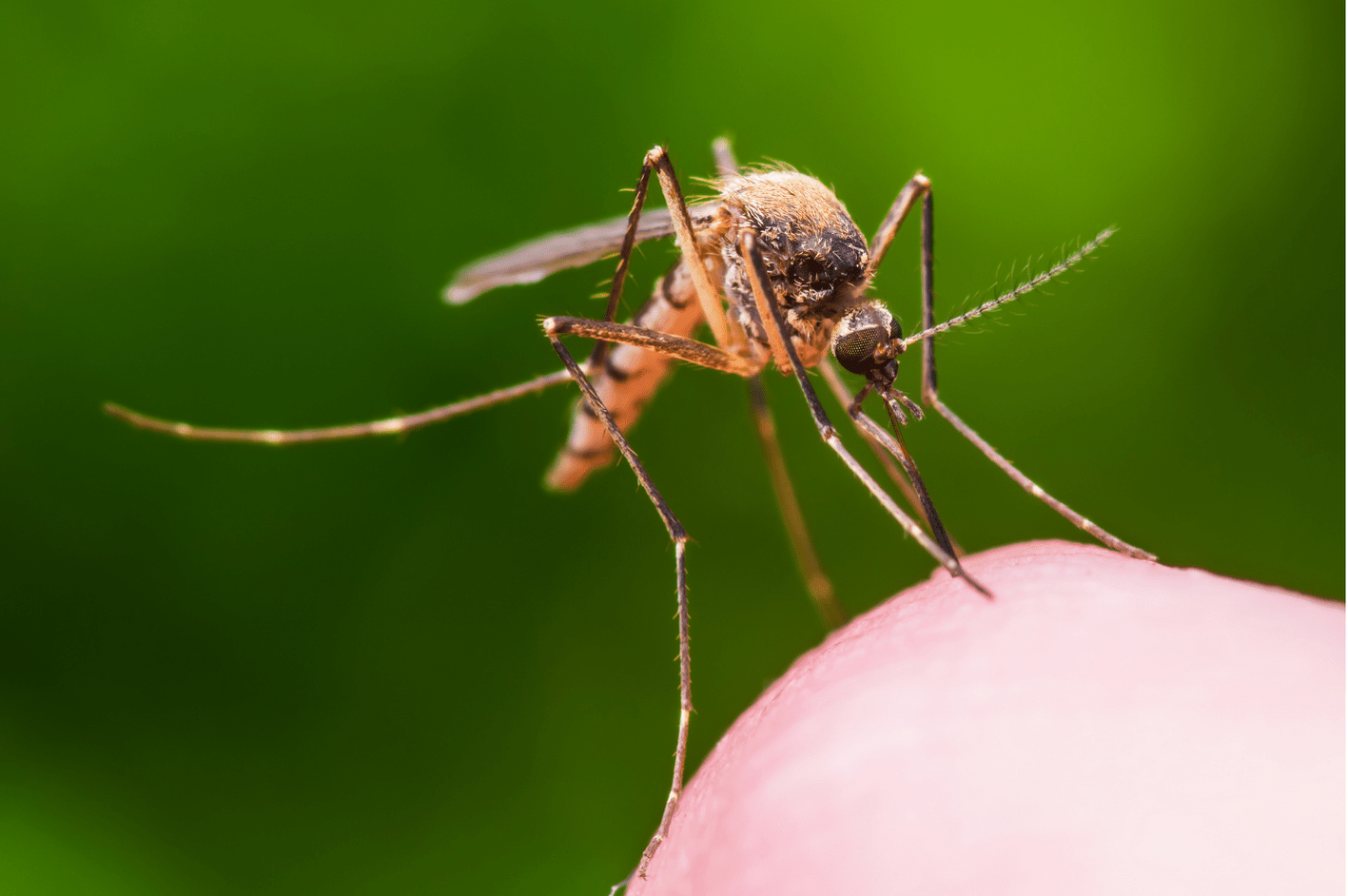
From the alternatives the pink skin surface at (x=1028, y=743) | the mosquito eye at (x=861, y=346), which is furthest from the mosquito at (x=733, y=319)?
the pink skin surface at (x=1028, y=743)

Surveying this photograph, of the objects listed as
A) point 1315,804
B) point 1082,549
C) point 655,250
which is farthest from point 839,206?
point 1315,804

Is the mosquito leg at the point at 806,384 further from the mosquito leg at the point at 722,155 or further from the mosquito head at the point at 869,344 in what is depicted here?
the mosquito leg at the point at 722,155

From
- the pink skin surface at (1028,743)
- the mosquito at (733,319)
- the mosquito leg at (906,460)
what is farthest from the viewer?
the mosquito at (733,319)

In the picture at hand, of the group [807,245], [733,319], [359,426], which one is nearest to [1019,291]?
[807,245]

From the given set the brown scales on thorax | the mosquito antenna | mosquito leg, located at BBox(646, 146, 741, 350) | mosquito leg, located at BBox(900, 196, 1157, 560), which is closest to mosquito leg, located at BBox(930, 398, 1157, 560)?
mosquito leg, located at BBox(900, 196, 1157, 560)

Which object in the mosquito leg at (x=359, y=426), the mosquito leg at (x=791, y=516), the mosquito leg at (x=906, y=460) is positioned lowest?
the mosquito leg at (x=791, y=516)

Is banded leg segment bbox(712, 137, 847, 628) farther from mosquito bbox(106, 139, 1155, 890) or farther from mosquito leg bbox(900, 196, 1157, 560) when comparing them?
mosquito leg bbox(900, 196, 1157, 560)

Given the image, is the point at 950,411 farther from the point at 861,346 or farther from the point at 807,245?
the point at 807,245

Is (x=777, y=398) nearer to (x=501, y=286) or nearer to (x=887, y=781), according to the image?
(x=501, y=286)

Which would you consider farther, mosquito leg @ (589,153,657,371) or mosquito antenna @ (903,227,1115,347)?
mosquito leg @ (589,153,657,371)

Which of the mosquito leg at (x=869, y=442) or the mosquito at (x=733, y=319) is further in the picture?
the mosquito leg at (x=869, y=442)
